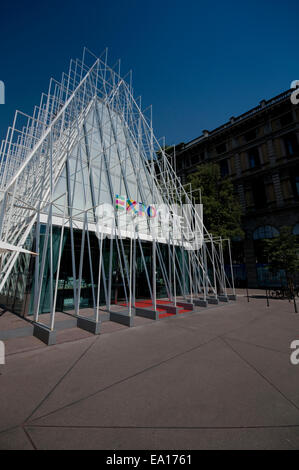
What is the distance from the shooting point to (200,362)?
554 centimetres

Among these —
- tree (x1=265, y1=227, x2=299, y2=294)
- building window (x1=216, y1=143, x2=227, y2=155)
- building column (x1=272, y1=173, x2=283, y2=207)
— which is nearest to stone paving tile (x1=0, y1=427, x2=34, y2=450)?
tree (x1=265, y1=227, x2=299, y2=294)

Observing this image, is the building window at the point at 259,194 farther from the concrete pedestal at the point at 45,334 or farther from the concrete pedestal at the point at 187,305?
the concrete pedestal at the point at 45,334

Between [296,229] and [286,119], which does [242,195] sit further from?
[286,119]

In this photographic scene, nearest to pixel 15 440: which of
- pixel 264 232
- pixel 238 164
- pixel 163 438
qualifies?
pixel 163 438

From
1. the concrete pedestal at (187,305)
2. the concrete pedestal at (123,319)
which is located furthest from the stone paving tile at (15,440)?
the concrete pedestal at (187,305)

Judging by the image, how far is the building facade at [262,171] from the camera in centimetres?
2750

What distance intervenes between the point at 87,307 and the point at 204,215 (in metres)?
15.9

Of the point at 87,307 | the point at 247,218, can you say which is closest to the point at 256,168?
the point at 247,218

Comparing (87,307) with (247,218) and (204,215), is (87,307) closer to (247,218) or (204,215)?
(204,215)

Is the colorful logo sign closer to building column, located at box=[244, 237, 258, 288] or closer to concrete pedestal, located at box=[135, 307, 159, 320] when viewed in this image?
concrete pedestal, located at box=[135, 307, 159, 320]

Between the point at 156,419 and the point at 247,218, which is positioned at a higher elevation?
the point at 247,218

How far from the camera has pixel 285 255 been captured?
18766mm

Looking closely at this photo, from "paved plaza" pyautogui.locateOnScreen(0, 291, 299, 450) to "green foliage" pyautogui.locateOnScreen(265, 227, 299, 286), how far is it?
1312 cm

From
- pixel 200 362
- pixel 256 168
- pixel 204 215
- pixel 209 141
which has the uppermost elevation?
pixel 209 141
